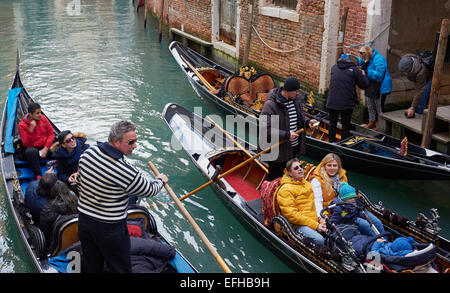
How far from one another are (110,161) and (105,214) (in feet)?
0.85

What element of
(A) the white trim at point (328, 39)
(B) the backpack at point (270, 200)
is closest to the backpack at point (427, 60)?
(A) the white trim at point (328, 39)

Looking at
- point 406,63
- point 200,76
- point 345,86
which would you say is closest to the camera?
point 345,86

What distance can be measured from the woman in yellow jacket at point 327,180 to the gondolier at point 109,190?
1.29 metres

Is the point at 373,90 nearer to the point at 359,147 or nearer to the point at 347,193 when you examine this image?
the point at 359,147

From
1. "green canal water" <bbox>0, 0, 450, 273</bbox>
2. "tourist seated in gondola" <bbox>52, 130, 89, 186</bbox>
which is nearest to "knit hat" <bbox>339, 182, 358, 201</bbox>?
"green canal water" <bbox>0, 0, 450, 273</bbox>

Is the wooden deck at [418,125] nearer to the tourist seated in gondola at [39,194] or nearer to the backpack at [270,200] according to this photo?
the backpack at [270,200]

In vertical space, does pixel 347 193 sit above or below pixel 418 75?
below

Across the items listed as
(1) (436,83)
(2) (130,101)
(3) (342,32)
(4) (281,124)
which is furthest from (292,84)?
(2) (130,101)

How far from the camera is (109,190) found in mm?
2219

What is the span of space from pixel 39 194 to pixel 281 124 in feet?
5.71

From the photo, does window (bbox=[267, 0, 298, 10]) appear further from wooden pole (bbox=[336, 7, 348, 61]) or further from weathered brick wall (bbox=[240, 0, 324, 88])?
wooden pole (bbox=[336, 7, 348, 61])

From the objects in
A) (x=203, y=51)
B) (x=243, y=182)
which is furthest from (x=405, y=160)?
(x=203, y=51)

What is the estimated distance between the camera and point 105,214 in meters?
2.25
